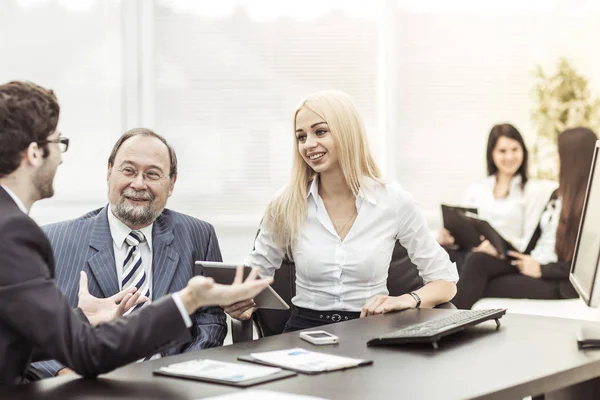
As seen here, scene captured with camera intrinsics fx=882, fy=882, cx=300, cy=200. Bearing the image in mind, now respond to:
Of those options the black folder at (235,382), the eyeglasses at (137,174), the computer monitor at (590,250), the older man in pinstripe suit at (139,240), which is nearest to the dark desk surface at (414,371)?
the black folder at (235,382)

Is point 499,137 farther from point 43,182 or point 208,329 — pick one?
point 43,182

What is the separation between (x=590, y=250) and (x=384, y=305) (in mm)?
772

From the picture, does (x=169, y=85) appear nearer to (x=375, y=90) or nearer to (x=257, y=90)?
(x=257, y=90)

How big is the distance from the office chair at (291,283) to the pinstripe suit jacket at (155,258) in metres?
0.29

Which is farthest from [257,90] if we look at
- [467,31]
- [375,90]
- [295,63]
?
[467,31]

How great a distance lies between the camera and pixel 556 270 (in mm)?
5609

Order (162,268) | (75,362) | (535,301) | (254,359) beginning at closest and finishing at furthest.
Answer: (75,362), (254,359), (162,268), (535,301)

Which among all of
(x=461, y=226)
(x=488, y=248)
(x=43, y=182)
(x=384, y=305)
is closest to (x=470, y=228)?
(x=461, y=226)

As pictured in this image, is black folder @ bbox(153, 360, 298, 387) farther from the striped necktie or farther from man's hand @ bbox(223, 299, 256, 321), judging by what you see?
the striped necktie

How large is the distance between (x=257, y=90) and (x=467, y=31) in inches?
65.1

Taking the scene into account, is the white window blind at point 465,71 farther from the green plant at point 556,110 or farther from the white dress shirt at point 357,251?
the white dress shirt at point 357,251

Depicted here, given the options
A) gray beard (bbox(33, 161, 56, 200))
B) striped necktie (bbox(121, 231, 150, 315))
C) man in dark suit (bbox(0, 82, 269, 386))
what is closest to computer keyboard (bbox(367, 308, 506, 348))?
man in dark suit (bbox(0, 82, 269, 386))

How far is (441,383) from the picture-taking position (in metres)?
1.94

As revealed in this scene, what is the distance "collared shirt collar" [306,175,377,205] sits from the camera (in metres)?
3.37
